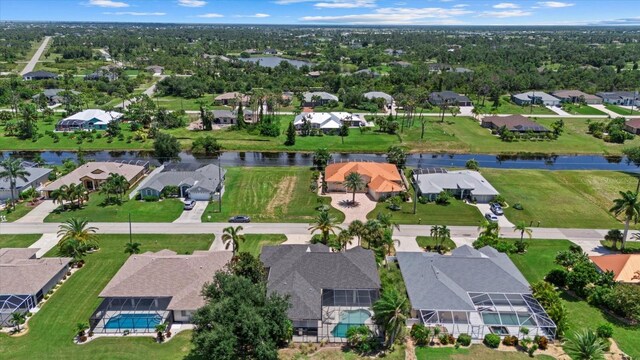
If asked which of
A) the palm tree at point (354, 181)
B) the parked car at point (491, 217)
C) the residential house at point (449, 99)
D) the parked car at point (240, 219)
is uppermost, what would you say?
the residential house at point (449, 99)

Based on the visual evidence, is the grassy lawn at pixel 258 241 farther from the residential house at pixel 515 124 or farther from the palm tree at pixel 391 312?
the residential house at pixel 515 124

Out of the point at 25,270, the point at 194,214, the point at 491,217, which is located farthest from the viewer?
the point at 194,214

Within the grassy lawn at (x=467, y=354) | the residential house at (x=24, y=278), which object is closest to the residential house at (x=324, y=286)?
the grassy lawn at (x=467, y=354)

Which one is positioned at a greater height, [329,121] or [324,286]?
[329,121]

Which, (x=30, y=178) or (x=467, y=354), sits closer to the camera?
(x=467, y=354)

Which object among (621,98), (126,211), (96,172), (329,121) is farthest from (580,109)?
(96,172)

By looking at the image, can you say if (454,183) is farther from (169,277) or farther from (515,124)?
(515,124)

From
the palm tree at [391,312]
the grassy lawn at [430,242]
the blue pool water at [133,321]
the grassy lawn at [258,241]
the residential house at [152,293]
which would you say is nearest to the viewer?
the palm tree at [391,312]

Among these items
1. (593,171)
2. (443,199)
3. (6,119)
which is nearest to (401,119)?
(593,171)

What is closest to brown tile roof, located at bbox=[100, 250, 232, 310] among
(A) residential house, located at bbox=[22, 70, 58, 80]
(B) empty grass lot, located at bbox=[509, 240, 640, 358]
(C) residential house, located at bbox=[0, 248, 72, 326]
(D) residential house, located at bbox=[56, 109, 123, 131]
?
(C) residential house, located at bbox=[0, 248, 72, 326]
